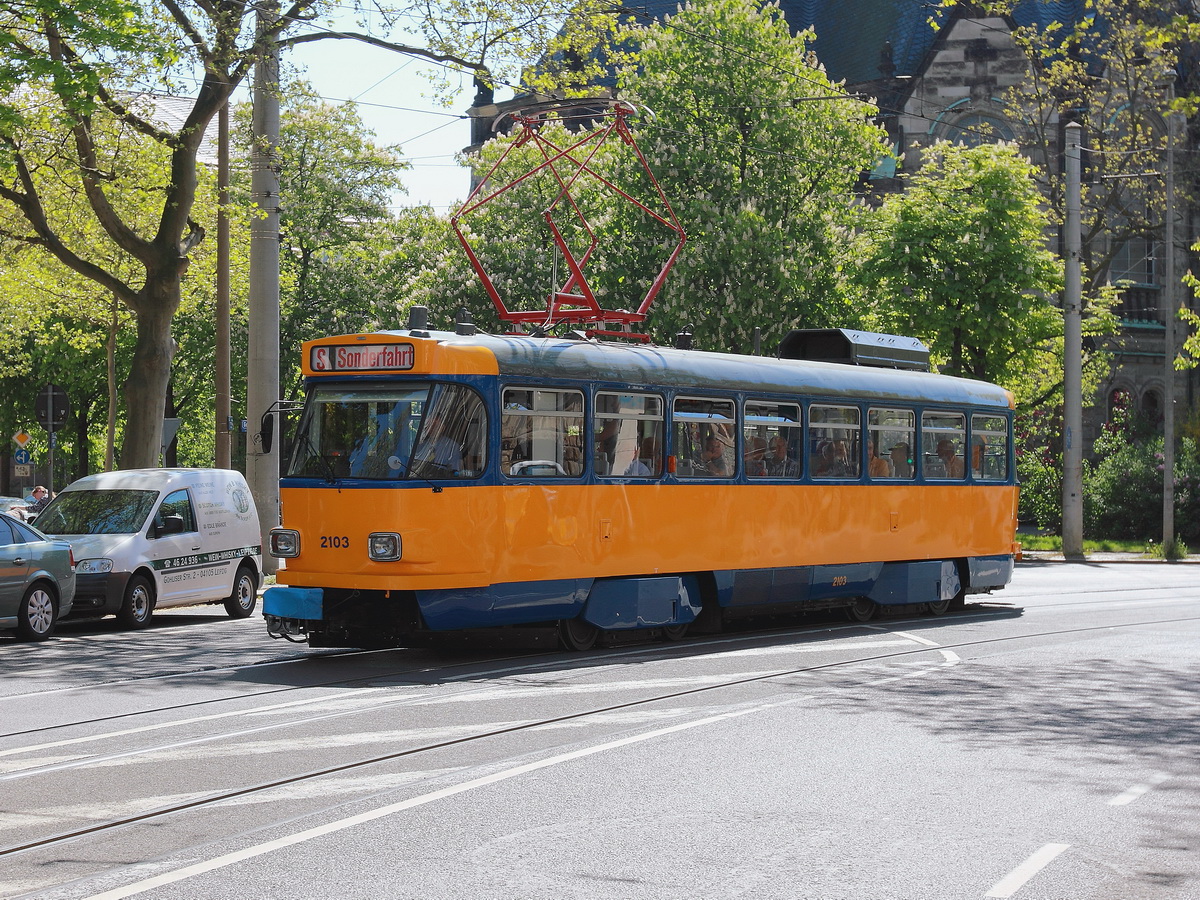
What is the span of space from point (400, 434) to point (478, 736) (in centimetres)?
441

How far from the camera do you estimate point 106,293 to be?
118 ft

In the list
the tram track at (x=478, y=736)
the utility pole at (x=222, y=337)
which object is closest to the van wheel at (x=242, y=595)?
the utility pole at (x=222, y=337)

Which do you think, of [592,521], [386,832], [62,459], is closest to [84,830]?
[386,832]

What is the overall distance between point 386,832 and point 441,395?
267 inches

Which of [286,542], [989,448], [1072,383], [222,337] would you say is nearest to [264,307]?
[222,337]

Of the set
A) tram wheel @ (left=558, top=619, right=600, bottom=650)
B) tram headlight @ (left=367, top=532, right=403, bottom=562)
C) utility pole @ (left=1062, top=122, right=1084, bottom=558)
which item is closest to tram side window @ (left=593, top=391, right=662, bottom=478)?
tram wheel @ (left=558, top=619, right=600, bottom=650)

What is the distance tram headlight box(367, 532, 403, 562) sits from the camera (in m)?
13.2

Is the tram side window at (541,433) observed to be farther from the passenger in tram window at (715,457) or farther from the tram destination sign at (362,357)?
the passenger in tram window at (715,457)

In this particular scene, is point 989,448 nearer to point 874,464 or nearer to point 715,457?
point 874,464

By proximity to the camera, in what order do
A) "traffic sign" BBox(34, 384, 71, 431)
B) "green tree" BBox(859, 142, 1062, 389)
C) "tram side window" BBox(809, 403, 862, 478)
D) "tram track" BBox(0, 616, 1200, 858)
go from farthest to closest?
"green tree" BBox(859, 142, 1062, 389) < "traffic sign" BBox(34, 384, 71, 431) < "tram side window" BBox(809, 403, 862, 478) < "tram track" BBox(0, 616, 1200, 858)

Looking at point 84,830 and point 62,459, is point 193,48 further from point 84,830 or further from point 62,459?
point 62,459

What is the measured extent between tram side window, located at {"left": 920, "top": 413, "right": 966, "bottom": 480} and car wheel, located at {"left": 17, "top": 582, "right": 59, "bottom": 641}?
1021 cm

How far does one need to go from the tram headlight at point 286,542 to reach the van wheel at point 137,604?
5001 mm

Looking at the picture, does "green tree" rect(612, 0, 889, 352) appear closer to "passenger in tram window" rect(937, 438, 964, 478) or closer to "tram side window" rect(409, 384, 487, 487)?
"passenger in tram window" rect(937, 438, 964, 478)
